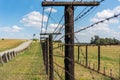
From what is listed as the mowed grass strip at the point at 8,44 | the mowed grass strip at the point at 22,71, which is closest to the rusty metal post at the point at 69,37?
the mowed grass strip at the point at 22,71

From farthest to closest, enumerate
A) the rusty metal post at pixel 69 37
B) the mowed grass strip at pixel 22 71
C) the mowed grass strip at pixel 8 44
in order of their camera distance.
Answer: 1. the mowed grass strip at pixel 8 44
2. the mowed grass strip at pixel 22 71
3. the rusty metal post at pixel 69 37

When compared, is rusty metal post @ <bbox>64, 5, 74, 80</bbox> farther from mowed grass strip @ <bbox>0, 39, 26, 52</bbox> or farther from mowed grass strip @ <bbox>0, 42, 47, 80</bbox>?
mowed grass strip @ <bbox>0, 39, 26, 52</bbox>

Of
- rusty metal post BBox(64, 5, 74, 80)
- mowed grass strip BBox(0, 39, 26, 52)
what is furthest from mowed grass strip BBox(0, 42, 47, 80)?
mowed grass strip BBox(0, 39, 26, 52)

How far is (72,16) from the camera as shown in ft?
29.7

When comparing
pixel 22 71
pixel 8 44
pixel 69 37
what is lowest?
pixel 22 71

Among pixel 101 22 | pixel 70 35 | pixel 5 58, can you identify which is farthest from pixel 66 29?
pixel 5 58

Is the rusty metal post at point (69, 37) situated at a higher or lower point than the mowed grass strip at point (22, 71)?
higher

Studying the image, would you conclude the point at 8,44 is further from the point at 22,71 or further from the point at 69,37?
the point at 69,37

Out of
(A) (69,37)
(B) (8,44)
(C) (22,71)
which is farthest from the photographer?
(B) (8,44)

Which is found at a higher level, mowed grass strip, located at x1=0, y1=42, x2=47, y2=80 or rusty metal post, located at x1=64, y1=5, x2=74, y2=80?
rusty metal post, located at x1=64, y1=5, x2=74, y2=80

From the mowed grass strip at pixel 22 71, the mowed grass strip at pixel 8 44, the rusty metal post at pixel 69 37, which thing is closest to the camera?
the rusty metal post at pixel 69 37

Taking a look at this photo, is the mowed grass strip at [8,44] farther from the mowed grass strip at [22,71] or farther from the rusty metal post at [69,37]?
the rusty metal post at [69,37]

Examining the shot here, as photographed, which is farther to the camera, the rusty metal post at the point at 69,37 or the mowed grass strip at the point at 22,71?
the mowed grass strip at the point at 22,71

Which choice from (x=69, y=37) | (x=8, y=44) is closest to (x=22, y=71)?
(x=69, y=37)
